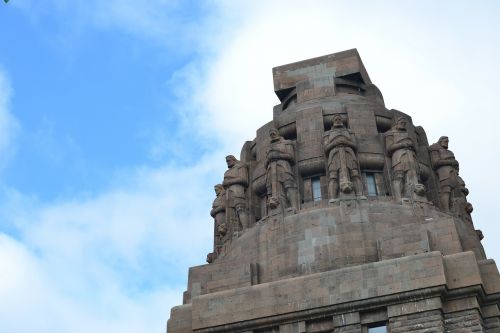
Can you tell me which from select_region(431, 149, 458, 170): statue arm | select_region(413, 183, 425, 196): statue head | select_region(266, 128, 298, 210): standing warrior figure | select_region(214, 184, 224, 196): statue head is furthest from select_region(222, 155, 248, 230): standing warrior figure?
Result: select_region(431, 149, 458, 170): statue arm

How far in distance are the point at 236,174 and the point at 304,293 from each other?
8.20 meters

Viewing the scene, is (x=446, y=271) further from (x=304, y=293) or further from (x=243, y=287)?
(x=243, y=287)

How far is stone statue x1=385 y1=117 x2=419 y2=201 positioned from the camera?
28141 mm

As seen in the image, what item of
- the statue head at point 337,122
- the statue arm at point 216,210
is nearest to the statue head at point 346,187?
the statue head at point 337,122

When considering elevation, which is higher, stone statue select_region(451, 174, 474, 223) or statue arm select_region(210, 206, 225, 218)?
statue arm select_region(210, 206, 225, 218)

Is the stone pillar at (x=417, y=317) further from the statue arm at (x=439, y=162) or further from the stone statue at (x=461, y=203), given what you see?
the statue arm at (x=439, y=162)

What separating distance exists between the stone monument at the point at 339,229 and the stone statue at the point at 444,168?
47 millimetres

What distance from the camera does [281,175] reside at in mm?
28906

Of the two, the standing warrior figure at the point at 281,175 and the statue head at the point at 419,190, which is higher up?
the standing warrior figure at the point at 281,175

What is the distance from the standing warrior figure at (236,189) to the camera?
1177 inches

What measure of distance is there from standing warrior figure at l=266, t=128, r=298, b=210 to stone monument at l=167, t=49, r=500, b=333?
47mm

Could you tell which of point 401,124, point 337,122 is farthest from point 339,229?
point 401,124

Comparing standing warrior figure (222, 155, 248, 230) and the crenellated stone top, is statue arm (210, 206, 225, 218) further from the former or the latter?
standing warrior figure (222, 155, 248, 230)

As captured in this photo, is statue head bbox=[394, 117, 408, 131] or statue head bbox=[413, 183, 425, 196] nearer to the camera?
statue head bbox=[413, 183, 425, 196]
